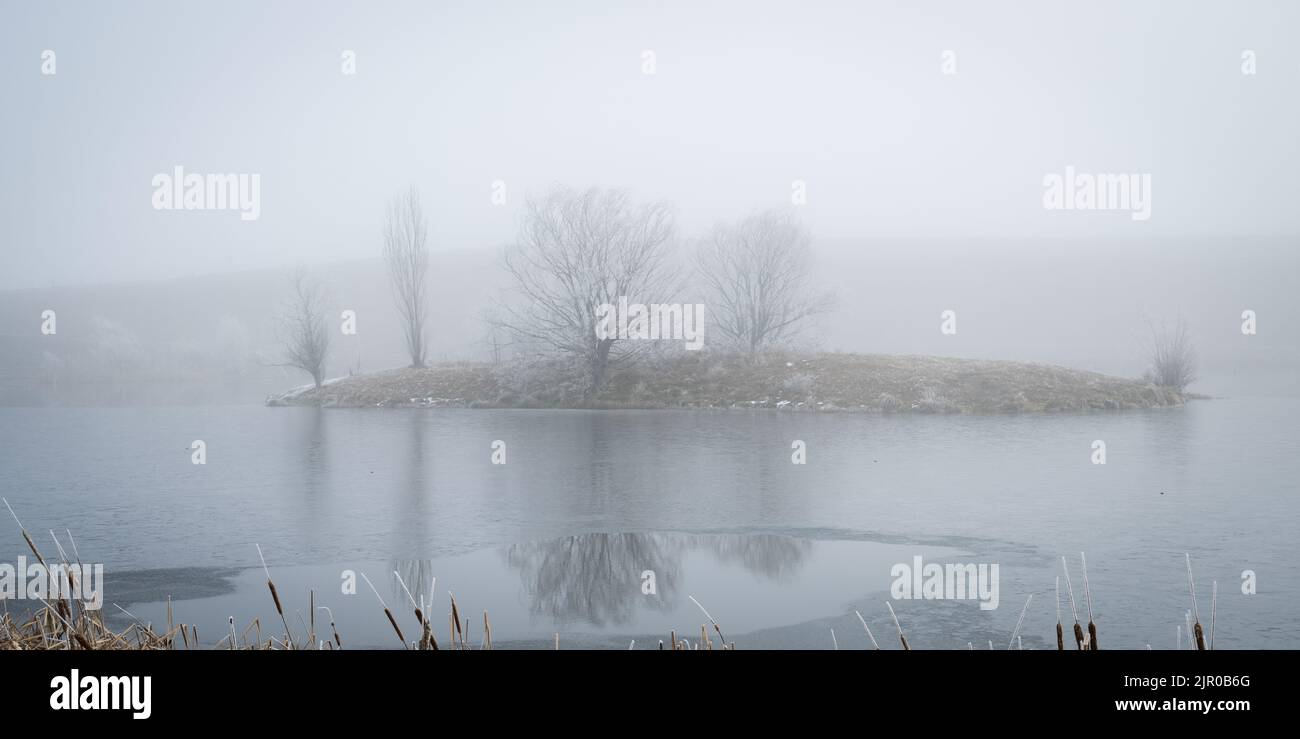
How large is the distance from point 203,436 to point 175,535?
39.6 feet

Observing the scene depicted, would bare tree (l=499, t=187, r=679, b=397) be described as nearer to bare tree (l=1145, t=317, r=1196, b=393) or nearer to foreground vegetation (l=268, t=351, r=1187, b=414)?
foreground vegetation (l=268, t=351, r=1187, b=414)

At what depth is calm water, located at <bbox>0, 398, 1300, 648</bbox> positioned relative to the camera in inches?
326

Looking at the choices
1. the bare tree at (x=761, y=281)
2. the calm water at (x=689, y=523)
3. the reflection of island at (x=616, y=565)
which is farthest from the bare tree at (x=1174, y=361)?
the reflection of island at (x=616, y=565)

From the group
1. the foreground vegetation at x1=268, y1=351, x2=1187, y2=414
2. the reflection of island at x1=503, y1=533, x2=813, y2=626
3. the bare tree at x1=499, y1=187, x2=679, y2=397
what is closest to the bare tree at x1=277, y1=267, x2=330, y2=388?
the foreground vegetation at x1=268, y1=351, x2=1187, y2=414

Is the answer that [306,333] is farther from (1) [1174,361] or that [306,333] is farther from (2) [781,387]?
(1) [1174,361]

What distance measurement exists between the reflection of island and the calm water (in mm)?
42

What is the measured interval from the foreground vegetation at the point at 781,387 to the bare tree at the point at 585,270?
0.83m

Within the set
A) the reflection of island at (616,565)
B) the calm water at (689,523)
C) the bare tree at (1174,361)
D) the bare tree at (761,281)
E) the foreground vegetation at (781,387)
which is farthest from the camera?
the bare tree at (761,281)

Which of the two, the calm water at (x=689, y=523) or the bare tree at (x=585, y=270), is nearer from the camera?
the calm water at (x=689, y=523)

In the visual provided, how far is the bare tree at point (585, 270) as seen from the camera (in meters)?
31.3

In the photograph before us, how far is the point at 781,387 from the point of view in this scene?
30.0 metres

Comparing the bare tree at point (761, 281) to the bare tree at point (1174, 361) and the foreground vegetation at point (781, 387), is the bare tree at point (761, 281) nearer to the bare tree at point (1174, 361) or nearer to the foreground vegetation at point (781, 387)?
the foreground vegetation at point (781, 387)

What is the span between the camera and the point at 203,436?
22828mm
